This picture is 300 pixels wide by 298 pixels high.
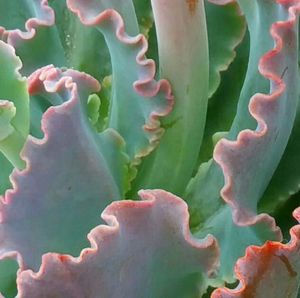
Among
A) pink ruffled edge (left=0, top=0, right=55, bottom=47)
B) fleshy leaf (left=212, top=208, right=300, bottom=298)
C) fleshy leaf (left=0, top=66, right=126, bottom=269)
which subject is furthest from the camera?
pink ruffled edge (left=0, top=0, right=55, bottom=47)

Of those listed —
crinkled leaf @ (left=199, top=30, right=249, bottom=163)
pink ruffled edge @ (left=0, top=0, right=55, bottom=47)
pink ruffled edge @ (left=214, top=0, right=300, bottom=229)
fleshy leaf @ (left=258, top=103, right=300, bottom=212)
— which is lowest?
fleshy leaf @ (left=258, top=103, right=300, bottom=212)

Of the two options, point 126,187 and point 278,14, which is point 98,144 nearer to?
point 126,187

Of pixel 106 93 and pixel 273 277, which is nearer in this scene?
pixel 273 277

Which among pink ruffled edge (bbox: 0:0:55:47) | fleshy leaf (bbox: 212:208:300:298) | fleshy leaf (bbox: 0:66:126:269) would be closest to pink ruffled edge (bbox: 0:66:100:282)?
fleshy leaf (bbox: 0:66:126:269)

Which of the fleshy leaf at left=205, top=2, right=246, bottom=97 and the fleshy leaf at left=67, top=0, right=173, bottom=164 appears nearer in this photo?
the fleshy leaf at left=67, top=0, right=173, bottom=164

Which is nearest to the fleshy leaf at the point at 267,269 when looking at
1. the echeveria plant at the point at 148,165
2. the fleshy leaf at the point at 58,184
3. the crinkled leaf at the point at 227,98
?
the echeveria plant at the point at 148,165

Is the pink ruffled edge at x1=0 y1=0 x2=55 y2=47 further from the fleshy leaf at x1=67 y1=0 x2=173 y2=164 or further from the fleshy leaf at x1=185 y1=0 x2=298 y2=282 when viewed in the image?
the fleshy leaf at x1=185 y1=0 x2=298 y2=282

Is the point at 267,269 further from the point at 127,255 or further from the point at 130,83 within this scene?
the point at 130,83

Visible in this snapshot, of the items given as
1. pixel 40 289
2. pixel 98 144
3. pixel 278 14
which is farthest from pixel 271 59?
pixel 40 289
